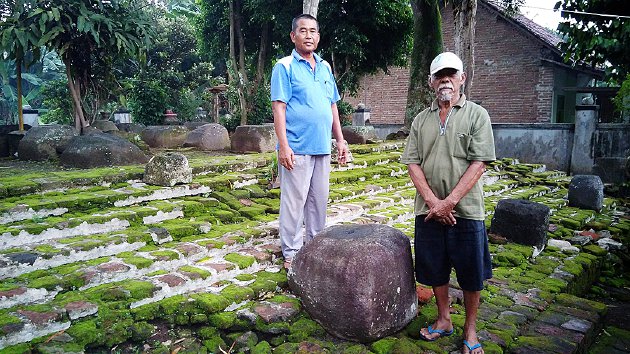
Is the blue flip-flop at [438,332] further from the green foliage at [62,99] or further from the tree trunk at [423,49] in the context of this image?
the green foliage at [62,99]

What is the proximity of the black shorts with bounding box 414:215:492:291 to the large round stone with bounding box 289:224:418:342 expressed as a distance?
146 mm

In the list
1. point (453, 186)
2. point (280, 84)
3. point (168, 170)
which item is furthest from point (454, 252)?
point (168, 170)

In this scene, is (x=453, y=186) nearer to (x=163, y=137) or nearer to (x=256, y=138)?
(x=256, y=138)

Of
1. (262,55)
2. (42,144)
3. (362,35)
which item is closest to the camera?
(42,144)

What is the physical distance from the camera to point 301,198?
126 inches

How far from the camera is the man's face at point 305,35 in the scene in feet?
10.2

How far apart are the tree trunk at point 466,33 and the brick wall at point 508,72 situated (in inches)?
231

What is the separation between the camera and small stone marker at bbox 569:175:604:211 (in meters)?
6.56

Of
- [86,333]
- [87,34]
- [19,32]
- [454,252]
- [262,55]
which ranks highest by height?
[262,55]

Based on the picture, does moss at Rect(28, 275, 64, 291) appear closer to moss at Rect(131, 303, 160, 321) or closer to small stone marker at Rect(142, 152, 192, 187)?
moss at Rect(131, 303, 160, 321)

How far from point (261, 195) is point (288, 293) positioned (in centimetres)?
235

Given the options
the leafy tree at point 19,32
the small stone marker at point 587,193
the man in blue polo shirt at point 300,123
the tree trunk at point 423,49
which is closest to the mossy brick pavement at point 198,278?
the man in blue polo shirt at point 300,123

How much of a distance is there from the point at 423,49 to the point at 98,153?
7776 millimetres

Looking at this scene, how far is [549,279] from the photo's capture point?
3.73m
